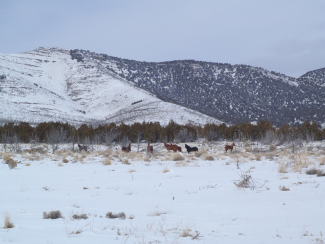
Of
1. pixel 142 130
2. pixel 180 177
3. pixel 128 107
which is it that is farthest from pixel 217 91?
pixel 180 177

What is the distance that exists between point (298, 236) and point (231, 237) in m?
0.76

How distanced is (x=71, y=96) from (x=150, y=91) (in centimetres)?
3104

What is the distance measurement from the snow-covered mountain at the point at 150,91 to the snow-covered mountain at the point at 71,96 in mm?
234

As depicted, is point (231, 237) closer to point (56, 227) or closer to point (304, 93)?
point (56, 227)

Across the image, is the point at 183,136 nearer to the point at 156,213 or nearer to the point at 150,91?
the point at 156,213

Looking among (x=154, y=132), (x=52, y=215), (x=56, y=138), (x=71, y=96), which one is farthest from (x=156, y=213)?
(x=71, y=96)

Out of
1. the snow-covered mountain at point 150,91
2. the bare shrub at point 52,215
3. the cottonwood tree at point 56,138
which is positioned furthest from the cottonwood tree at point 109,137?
the snow-covered mountain at point 150,91

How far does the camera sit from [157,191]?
20.0 ft

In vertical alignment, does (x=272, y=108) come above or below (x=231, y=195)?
above

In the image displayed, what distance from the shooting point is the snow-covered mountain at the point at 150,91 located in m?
70.4

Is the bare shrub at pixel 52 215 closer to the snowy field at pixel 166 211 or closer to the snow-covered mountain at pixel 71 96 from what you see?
the snowy field at pixel 166 211

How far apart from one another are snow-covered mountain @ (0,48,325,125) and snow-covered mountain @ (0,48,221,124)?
0.23 metres

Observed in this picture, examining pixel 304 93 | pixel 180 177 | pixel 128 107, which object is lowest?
pixel 180 177

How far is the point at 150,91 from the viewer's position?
108 meters
